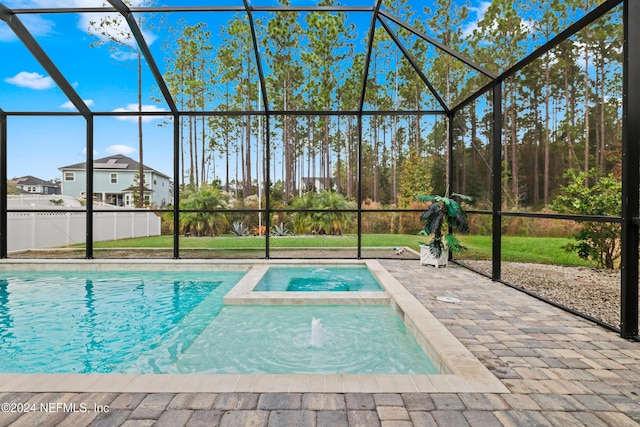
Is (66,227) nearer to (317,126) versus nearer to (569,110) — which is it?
(317,126)

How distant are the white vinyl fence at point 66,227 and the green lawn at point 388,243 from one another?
37 centimetres

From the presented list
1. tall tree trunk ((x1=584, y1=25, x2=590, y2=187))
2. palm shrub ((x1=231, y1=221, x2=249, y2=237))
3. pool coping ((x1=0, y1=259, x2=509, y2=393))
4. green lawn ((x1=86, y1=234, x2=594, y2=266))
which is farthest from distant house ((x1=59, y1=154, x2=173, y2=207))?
tall tree trunk ((x1=584, y1=25, x2=590, y2=187))

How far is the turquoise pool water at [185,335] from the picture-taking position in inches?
110

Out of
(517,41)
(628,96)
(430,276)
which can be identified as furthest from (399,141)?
(628,96)

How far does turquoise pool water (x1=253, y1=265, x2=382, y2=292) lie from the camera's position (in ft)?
17.3

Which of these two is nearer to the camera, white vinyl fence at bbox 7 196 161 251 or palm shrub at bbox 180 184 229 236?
white vinyl fence at bbox 7 196 161 251

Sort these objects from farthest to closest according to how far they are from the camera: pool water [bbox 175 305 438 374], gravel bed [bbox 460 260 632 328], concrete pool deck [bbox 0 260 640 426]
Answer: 1. gravel bed [bbox 460 260 632 328]
2. pool water [bbox 175 305 438 374]
3. concrete pool deck [bbox 0 260 640 426]

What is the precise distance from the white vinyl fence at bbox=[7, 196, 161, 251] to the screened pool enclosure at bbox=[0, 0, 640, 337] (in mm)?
48

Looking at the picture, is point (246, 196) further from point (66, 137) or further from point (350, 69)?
point (66, 137)

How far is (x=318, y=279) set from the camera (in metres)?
5.91

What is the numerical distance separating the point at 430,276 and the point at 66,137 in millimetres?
15812

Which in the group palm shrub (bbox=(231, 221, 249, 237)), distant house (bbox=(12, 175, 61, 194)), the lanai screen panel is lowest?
palm shrub (bbox=(231, 221, 249, 237))

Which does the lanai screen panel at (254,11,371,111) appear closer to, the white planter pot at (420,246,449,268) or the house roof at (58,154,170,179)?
the white planter pot at (420,246,449,268)

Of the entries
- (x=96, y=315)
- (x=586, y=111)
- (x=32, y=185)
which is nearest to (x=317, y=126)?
(x=586, y=111)
